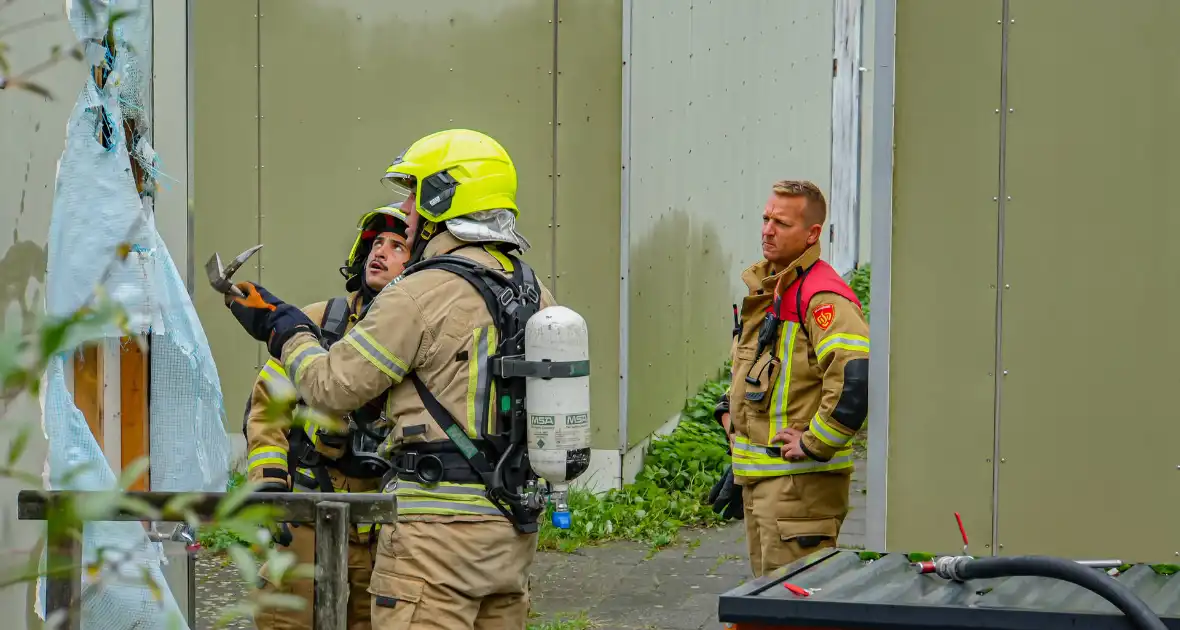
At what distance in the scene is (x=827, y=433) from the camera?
15.8ft

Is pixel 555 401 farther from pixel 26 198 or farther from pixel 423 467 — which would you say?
pixel 26 198

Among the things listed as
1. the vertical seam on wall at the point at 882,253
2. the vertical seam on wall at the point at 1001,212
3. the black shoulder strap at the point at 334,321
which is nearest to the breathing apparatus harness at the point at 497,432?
the black shoulder strap at the point at 334,321

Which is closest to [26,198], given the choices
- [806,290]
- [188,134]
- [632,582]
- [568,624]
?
[188,134]

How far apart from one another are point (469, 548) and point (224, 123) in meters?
5.35

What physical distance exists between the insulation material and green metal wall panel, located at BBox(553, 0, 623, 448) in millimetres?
4432

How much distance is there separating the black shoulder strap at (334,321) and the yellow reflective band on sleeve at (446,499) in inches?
39.0

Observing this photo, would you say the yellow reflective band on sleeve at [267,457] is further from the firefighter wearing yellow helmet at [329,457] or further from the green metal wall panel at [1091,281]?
the green metal wall panel at [1091,281]

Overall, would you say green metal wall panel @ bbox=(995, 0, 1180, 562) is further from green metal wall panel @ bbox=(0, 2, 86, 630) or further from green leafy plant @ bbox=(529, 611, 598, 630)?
green metal wall panel @ bbox=(0, 2, 86, 630)

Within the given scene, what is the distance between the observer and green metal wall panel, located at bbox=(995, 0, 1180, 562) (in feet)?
13.3

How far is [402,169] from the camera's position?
411cm

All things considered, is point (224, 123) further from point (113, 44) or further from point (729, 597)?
point (729, 597)

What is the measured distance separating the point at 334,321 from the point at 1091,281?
2406 millimetres

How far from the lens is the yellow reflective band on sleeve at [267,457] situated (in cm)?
463

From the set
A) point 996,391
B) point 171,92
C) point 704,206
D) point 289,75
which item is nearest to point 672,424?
point 704,206
